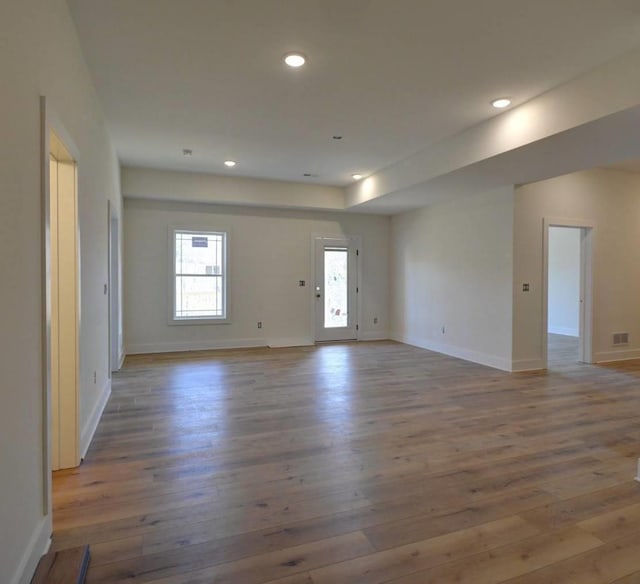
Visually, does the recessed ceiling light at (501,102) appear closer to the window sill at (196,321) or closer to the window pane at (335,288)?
the window pane at (335,288)

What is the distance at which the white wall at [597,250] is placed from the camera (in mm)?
5570

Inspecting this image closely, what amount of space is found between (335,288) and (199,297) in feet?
8.52

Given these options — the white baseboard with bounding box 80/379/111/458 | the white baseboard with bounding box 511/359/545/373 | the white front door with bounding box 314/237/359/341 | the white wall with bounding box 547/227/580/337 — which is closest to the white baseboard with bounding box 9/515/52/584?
the white baseboard with bounding box 80/379/111/458

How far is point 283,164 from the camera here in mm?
6043

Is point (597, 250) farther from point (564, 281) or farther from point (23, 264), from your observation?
point (23, 264)

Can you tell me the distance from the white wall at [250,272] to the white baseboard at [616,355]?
146 inches

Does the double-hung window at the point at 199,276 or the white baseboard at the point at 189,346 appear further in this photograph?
the double-hung window at the point at 199,276

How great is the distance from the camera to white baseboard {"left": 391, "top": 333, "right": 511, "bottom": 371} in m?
5.66

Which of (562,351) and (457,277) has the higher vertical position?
(457,277)

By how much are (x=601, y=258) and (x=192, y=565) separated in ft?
22.4

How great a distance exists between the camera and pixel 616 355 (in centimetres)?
636


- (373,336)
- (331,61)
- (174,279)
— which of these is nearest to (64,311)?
(331,61)

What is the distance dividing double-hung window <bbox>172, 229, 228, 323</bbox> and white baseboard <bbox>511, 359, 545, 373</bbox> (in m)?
4.69

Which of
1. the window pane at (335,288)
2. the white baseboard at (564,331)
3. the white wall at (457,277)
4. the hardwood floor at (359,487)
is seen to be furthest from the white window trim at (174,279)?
the white baseboard at (564,331)
